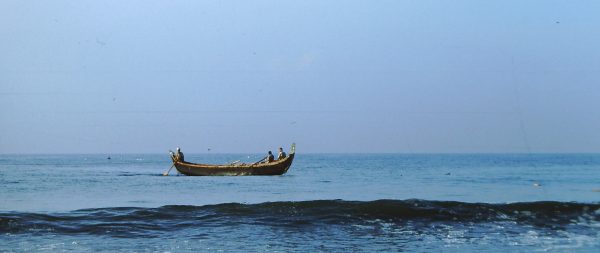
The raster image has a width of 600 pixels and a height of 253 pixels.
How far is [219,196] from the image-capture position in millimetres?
29969

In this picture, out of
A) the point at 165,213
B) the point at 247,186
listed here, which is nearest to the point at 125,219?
the point at 165,213

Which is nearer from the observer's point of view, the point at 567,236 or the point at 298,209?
the point at 567,236

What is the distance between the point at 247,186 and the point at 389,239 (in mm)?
21648

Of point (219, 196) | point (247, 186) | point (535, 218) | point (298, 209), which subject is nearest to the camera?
point (535, 218)

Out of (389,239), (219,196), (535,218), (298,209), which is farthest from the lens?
(219,196)

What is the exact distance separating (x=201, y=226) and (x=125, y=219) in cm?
252

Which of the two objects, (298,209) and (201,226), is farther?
(298,209)

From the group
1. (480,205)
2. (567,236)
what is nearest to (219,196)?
(480,205)

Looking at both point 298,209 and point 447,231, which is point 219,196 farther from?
point 447,231

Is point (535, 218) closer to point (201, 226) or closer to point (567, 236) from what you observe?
point (567, 236)

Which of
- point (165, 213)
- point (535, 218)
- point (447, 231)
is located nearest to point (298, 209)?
point (165, 213)

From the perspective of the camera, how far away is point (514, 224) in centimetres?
1817

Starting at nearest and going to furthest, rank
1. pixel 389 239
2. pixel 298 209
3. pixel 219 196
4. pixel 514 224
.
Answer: pixel 389 239, pixel 514 224, pixel 298 209, pixel 219 196

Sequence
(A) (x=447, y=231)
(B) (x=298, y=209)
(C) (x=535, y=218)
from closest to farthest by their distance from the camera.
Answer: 1. (A) (x=447, y=231)
2. (C) (x=535, y=218)
3. (B) (x=298, y=209)
